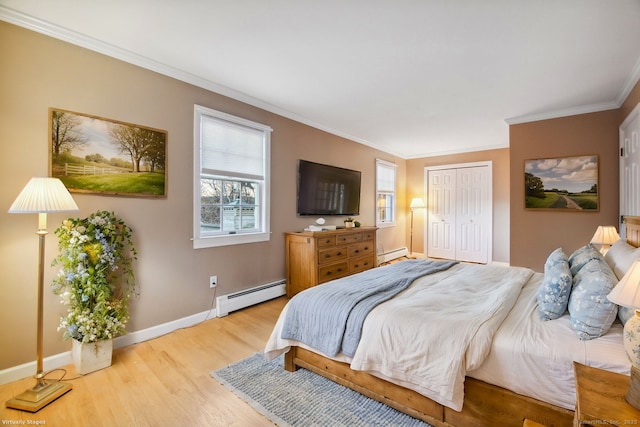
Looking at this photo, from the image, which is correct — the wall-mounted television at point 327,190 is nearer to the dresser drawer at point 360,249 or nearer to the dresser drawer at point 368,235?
the dresser drawer at point 368,235

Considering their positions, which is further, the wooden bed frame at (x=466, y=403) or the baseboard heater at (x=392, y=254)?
the baseboard heater at (x=392, y=254)

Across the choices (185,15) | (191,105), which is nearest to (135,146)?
(191,105)

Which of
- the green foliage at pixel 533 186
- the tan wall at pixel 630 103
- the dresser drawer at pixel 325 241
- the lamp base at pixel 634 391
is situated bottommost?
the lamp base at pixel 634 391

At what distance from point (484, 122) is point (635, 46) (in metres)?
2.01

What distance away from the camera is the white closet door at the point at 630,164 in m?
2.84

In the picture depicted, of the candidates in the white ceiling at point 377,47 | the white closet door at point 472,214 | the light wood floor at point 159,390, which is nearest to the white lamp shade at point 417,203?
the white closet door at point 472,214

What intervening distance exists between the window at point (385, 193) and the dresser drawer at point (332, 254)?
2027 millimetres

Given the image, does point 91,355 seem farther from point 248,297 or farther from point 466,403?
point 466,403

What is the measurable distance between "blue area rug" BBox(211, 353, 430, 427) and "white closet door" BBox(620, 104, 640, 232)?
129 inches

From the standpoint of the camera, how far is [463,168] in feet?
20.5

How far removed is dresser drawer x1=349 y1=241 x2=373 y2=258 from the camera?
4.39 metres

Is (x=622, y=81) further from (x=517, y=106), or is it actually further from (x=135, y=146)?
(x=135, y=146)

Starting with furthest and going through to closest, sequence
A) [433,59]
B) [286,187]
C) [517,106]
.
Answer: [286,187] → [517,106] → [433,59]

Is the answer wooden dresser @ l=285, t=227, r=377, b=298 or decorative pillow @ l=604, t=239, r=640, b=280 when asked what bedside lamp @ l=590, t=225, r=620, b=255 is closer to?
decorative pillow @ l=604, t=239, r=640, b=280
